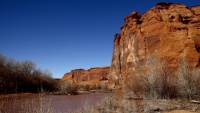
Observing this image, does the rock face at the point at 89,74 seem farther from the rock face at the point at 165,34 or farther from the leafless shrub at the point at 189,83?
the leafless shrub at the point at 189,83

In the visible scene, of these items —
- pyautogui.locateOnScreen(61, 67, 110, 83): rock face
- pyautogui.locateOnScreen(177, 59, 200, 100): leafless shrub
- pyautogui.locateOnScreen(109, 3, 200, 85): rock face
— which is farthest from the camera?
pyautogui.locateOnScreen(61, 67, 110, 83): rock face

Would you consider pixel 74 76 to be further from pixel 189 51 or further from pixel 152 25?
pixel 189 51

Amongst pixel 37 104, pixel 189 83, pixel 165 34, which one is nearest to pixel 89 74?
pixel 165 34

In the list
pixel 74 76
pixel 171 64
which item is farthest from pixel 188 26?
pixel 74 76

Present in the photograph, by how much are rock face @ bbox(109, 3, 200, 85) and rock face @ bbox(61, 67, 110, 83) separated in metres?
54.1

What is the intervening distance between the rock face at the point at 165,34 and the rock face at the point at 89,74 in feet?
178

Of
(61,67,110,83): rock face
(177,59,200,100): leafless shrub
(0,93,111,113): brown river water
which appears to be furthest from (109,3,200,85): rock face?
(61,67,110,83): rock face

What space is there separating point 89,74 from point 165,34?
7611cm

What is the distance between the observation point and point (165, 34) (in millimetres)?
32406

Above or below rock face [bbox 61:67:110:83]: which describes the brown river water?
below

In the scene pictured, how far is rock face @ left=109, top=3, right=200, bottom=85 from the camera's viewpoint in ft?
93.0

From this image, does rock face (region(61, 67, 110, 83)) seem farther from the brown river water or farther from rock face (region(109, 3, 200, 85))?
the brown river water

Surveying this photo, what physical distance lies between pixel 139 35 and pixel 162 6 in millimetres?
6704

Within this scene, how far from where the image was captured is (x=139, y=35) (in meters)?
39.9
